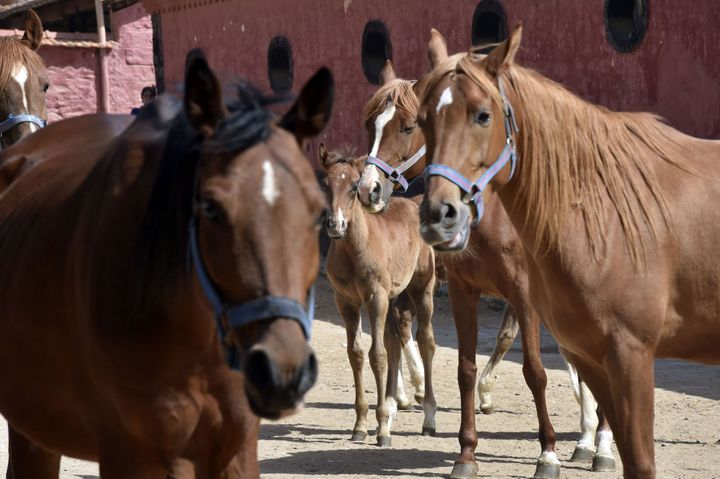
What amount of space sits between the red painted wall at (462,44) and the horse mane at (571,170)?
718 cm

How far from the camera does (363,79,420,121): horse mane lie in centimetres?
809

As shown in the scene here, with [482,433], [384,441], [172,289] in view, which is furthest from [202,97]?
[482,433]

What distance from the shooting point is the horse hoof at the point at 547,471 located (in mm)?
6906

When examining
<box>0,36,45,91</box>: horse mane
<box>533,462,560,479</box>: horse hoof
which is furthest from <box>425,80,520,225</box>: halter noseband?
<box>0,36,45,91</box>: horse mane

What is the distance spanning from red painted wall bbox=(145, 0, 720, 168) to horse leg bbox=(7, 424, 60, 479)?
9029 millimetres

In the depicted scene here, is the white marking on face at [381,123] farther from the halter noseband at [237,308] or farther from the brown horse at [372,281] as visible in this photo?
the halter noseband at [237,308]

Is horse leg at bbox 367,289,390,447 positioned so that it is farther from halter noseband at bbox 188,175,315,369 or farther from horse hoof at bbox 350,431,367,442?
halter noseband at bbox 188,175,315,369

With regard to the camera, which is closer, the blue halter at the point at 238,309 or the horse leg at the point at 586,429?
the blue halter at the point at 238,309

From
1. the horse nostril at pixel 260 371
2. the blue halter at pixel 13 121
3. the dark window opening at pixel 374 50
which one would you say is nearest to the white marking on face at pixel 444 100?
the horse nostril at pixel 260 371

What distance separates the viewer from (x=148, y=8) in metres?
24.3

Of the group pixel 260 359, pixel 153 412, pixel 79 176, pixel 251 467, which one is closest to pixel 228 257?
pixel 260 359

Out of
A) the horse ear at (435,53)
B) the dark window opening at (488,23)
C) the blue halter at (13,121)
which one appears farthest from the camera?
the dark window opening at (488,23)

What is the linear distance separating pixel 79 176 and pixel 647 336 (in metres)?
2.44

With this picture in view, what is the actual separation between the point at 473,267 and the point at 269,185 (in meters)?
4.69
